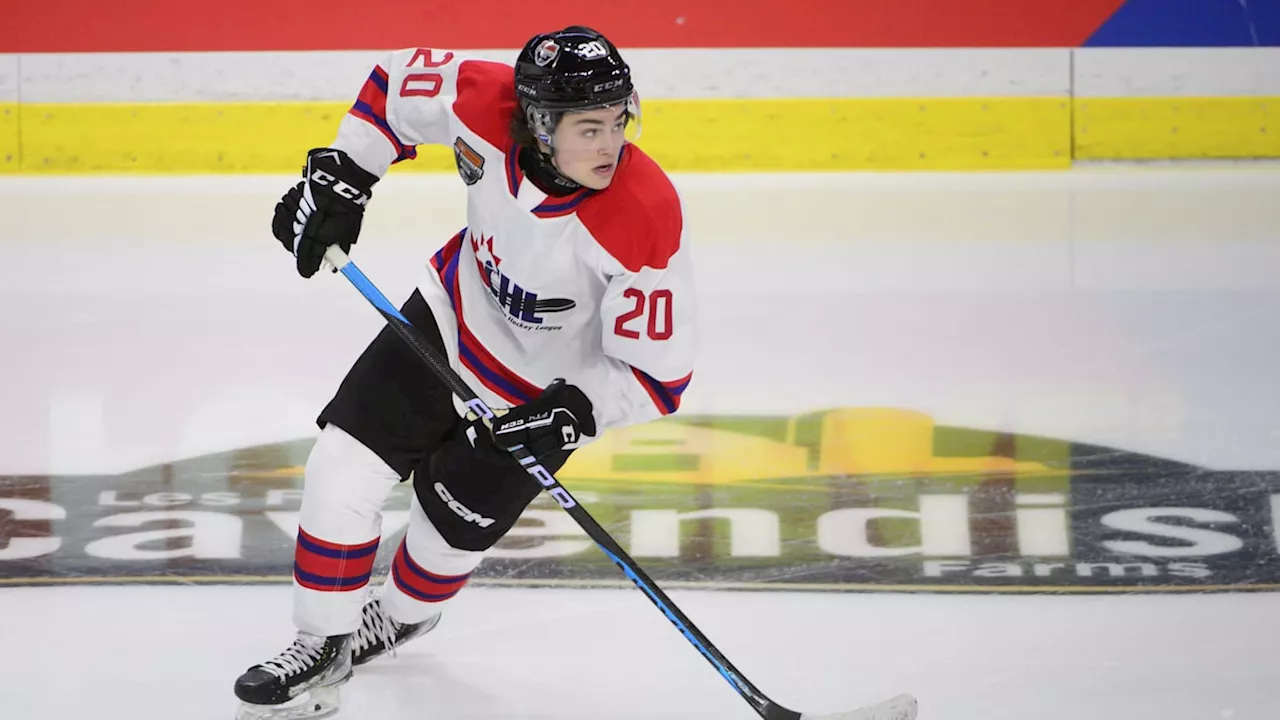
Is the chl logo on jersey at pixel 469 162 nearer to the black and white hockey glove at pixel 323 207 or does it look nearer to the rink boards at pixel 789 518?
the black and white hockey glove at pixel 323 207

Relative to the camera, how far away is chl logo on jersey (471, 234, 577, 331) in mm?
2197

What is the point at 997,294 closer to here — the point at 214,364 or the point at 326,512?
the point at 214,364

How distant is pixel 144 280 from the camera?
5285mm

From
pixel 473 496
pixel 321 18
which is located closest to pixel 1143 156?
pixel 321 18

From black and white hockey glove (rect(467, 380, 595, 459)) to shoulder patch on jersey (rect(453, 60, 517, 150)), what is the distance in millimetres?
370

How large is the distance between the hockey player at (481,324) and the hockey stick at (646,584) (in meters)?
0.05

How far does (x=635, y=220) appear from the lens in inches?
81.3

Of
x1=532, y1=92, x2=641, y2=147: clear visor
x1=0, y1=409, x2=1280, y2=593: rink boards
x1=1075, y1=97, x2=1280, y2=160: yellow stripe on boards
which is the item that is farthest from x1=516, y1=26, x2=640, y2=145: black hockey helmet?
x1=1075, y1=97, x2=1280, y2=160: yellow stripe on boards

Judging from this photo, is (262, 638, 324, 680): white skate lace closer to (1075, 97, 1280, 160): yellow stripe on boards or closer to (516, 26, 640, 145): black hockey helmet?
(516, 26, 640, 145): black hockey helmet

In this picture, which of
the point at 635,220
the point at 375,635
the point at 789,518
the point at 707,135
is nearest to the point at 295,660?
the point at 375,635

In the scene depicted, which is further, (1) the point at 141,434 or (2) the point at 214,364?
(2) the point at 214,364

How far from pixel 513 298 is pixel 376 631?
60 cm

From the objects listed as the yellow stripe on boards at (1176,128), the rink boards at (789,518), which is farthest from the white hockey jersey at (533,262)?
the yellow stripe on boards at (1176,128)

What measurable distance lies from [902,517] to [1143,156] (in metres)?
→ 5.02
